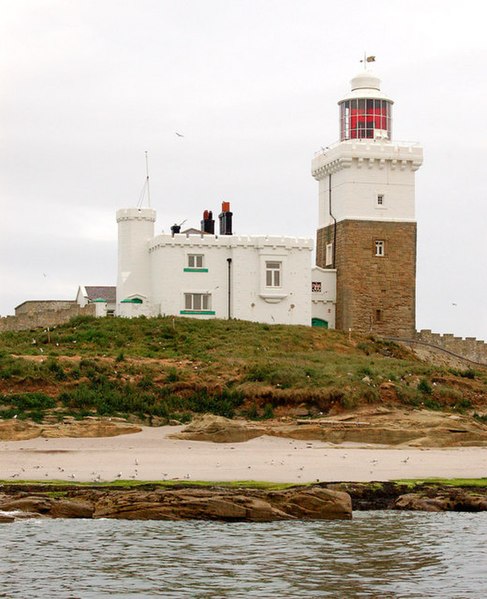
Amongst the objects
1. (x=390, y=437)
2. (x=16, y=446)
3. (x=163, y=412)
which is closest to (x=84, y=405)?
(x=163, y=412)

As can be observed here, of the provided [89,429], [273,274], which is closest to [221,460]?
[89,429]

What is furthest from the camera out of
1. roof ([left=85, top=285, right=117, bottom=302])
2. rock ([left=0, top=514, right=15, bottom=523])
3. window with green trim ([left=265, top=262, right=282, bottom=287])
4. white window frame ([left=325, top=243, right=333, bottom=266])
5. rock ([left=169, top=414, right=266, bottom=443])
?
roof ([left=85, top=285, right=117, bottom=302])

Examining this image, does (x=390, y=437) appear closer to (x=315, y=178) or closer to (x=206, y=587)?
(x=206, y=587)

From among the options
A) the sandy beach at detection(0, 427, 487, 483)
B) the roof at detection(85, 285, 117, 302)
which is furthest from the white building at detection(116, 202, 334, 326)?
the sandy beach at detection(0, 427, 487, 483)

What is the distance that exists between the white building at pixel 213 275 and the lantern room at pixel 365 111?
577 cm

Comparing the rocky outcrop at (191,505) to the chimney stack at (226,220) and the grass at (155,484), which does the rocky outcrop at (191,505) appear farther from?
the chimney stack at (226,220)

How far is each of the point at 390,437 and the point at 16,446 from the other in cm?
962

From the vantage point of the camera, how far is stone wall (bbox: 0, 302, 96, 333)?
165ft

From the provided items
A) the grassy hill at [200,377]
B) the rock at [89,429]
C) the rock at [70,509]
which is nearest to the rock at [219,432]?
the rock at [89,429]

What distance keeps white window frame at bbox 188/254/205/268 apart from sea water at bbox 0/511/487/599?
2724 centimetres

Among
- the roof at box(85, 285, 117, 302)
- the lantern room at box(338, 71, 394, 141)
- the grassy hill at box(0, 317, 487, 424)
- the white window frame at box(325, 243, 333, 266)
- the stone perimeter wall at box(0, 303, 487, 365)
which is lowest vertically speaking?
the grassy hill at box(0, 317, 487, 424)

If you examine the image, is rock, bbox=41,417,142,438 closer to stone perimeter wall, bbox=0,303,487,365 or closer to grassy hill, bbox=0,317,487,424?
grassy hill, bbox=0,317,487,424

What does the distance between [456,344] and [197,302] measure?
11.0m

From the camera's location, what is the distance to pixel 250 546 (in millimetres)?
21297
